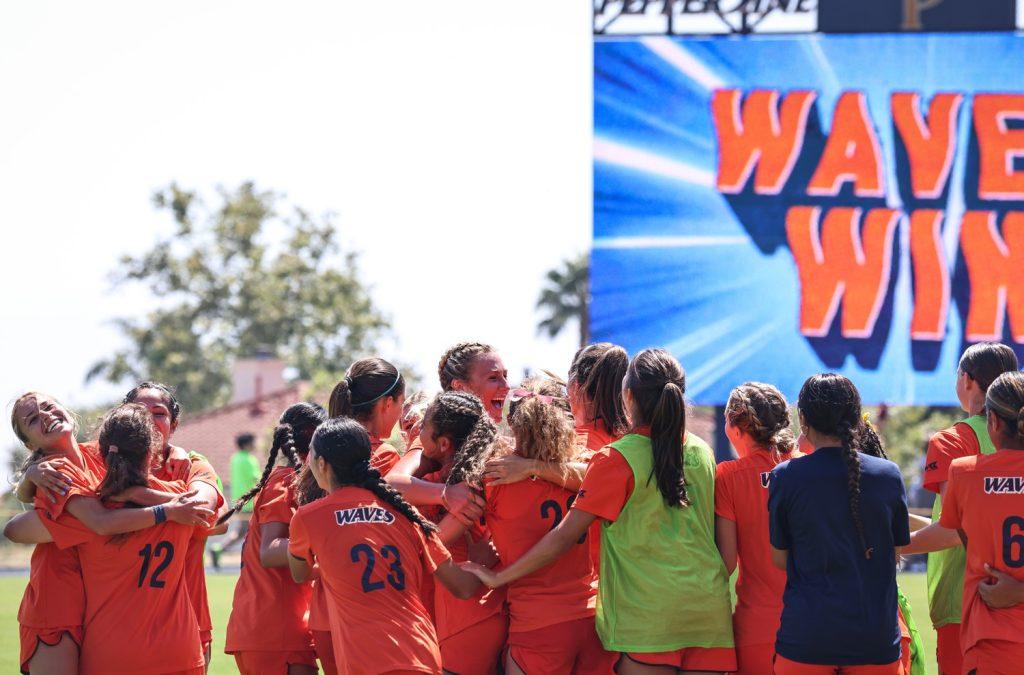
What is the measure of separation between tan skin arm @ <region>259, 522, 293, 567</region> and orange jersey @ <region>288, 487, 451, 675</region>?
651 mm

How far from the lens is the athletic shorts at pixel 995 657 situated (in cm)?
475

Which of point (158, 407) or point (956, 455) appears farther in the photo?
point (158, 407)

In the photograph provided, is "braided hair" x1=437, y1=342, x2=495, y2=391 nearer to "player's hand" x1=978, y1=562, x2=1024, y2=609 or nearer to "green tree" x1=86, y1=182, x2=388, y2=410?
"player's hand" x1=978, y1=562, x2=1024, y2=609

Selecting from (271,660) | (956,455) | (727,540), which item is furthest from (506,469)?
(956,455)

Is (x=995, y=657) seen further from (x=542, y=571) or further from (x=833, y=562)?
(x=542, y=571)

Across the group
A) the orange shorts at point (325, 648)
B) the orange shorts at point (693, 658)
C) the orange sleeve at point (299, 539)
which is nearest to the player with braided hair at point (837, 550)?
the orange shorts at point (693, 658)

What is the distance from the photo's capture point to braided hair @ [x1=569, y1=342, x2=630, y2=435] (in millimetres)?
5348

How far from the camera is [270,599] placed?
218 inches

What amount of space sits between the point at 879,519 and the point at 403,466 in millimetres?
1798

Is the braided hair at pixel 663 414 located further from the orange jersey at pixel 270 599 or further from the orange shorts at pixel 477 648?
the orange jersey at pixel 270 599

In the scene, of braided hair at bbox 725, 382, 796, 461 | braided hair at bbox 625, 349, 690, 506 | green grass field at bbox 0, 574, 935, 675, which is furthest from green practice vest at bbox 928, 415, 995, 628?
green grass field at bbox 0, 574, 935, 675

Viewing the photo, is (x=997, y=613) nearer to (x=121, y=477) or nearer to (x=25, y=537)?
(x=121, y=477)

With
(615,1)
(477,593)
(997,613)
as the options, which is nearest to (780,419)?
(997,613)

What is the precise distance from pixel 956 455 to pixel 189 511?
3.07 m
